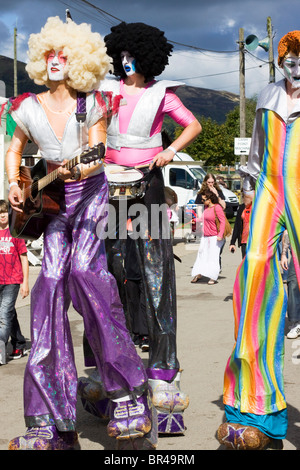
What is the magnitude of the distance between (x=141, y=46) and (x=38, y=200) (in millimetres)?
1434

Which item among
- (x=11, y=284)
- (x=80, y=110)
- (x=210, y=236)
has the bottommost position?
(x=210, y=236)

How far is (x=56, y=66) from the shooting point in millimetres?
4184

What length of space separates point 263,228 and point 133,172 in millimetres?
963

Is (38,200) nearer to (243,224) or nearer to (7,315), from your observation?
(7,315)

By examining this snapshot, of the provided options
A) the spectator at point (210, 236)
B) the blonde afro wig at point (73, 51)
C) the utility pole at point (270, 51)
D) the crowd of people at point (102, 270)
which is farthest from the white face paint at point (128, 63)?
the utility pole at point (270, 51)

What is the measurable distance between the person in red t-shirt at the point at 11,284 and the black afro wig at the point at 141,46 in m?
2.65

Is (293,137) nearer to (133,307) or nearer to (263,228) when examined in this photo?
(263,228)

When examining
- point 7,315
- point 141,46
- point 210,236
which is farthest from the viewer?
point 210,236

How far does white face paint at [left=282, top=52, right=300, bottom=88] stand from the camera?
4070 millimetres

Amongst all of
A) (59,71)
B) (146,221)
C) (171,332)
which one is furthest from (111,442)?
(59,71)

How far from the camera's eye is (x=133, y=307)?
754 centimetres

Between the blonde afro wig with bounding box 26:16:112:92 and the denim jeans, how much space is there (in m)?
3.12

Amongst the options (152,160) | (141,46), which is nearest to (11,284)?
(152,160)

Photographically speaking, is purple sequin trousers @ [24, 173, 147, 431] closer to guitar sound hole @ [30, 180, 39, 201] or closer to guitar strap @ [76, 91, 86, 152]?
guitar sound hole @ [30, 180, 39, 201]
